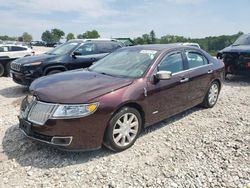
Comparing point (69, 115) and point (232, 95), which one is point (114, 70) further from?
point (232, 95)

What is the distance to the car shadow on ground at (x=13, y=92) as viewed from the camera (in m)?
7.68

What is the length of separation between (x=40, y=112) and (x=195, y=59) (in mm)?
3406

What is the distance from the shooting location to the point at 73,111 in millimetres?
3480

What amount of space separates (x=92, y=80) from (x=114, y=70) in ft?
1.98

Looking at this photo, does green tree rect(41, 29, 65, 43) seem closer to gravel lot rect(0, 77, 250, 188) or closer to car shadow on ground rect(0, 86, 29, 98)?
car shadow on ground rect(0, 86, 29, 98)

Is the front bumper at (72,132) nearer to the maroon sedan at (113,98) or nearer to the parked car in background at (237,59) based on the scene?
the maroon sedan at (113,98)

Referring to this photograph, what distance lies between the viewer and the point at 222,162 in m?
3.70

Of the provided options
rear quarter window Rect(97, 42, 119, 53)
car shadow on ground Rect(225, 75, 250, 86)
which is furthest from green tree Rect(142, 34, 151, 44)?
rear quarter window Rect(97, 42, 119, 53)

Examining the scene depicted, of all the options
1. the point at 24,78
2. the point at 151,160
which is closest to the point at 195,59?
the point at 151,160

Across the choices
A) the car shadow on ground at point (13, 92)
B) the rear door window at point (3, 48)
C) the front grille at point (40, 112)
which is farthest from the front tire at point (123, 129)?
the rear door window at point (3, 48)

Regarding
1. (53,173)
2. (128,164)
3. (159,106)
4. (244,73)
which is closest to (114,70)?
(159,106)

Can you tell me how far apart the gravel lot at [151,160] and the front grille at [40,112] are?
56cm

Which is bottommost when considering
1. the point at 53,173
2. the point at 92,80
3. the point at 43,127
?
the point at 53,173

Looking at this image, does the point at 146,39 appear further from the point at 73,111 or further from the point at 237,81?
the point at 73,111
